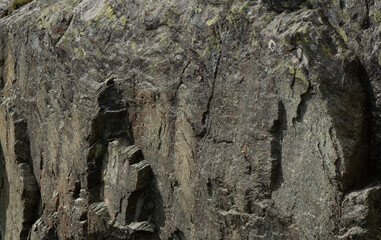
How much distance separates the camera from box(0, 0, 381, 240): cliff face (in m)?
7.67

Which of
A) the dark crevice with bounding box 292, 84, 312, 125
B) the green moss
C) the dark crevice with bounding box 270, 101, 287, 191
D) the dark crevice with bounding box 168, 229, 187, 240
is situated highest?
Result: the green moss

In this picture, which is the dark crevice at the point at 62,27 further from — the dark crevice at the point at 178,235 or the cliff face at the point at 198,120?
the dark crevice at the point at 178,235

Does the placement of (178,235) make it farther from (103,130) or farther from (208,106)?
(103,130)

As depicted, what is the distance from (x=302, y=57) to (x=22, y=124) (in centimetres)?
833

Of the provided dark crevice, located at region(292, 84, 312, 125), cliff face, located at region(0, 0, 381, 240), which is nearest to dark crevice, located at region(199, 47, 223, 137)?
cliff face, located at region(0, 0, 381, 240)

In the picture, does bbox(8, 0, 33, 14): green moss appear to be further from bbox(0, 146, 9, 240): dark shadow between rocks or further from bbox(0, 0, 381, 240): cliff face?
bbox(0, 146, 9, 240): dark shadow between rocks

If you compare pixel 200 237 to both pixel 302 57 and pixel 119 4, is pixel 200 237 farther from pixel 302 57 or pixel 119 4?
pixel 119 4

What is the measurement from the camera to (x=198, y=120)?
371 inches

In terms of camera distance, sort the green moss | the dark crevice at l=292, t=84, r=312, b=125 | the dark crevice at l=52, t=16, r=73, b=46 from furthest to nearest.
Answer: the green moss < the dark crevice at l=52, t=16, r=73, b=46 < the dark crevice at l=292, t=84, r=312, b=125

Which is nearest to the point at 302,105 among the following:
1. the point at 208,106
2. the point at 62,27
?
the point at 208,106

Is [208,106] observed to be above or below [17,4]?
below

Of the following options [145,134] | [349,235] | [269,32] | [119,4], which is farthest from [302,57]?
[119,4]

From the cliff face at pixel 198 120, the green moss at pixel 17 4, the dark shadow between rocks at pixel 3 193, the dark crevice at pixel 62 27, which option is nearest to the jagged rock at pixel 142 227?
the cliff face at pixel 198 120

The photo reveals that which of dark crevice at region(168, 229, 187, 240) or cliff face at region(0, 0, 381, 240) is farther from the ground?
cliff face at region(0, 0, 381, 240)
